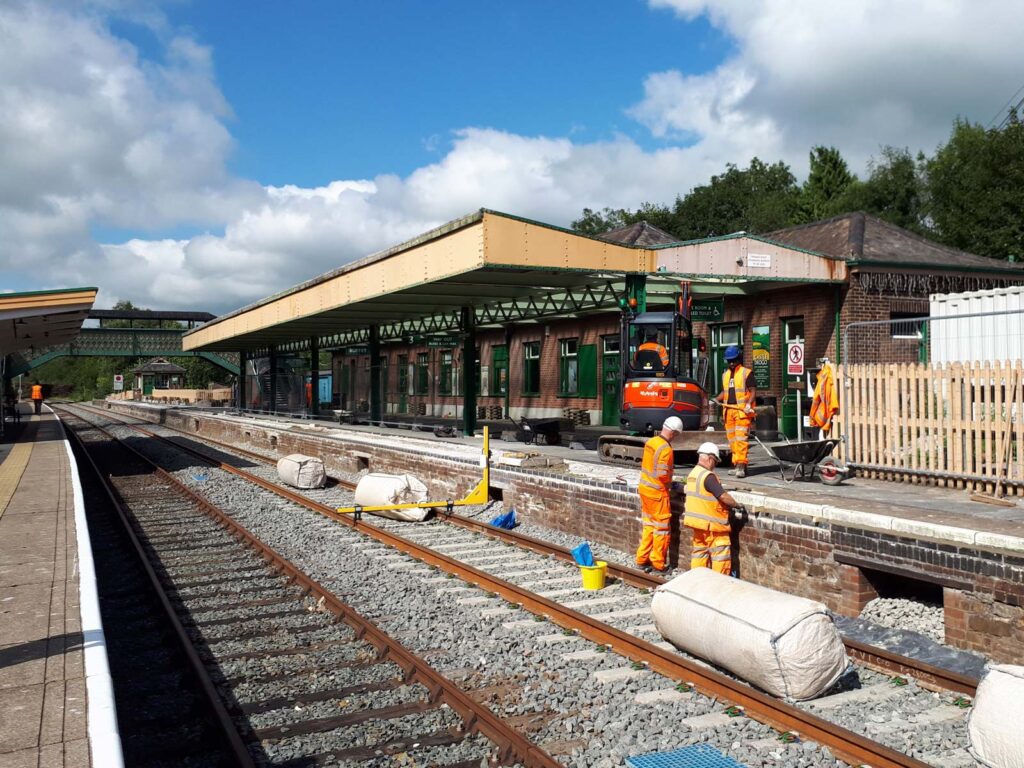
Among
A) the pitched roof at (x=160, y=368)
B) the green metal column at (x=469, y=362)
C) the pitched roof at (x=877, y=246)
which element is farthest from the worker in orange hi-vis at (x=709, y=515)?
the pitched roof at (x=160, y=368)

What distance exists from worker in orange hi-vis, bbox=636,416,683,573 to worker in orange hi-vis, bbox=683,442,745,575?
56 centimetres

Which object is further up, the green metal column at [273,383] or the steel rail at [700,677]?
the green metal column at [273,383]

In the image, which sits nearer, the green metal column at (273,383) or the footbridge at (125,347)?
the green metal column at (273,383)

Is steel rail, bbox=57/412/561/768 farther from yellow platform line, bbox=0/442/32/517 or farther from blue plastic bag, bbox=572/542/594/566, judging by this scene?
yellow platform line, bbox=0/442/32/517

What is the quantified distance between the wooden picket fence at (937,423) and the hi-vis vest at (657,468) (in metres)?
3.83

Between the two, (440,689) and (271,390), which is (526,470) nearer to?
Result: (440,689)

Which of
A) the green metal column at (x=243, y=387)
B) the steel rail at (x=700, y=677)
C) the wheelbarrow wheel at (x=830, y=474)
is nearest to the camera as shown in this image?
the steel rail at (x=700, y=677)

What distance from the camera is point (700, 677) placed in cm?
581

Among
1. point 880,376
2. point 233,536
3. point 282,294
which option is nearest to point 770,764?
point 880,376

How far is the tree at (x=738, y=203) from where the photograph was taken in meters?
65.1

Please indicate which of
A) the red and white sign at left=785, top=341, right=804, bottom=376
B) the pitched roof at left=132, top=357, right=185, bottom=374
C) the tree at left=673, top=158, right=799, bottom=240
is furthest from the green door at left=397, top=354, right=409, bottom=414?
the pitched roof at left=132, top=357, right=185, bottom=374

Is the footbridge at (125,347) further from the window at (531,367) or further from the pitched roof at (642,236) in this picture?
the pitched roof at (642,236)

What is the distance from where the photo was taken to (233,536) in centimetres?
1195

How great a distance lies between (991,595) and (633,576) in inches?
135
